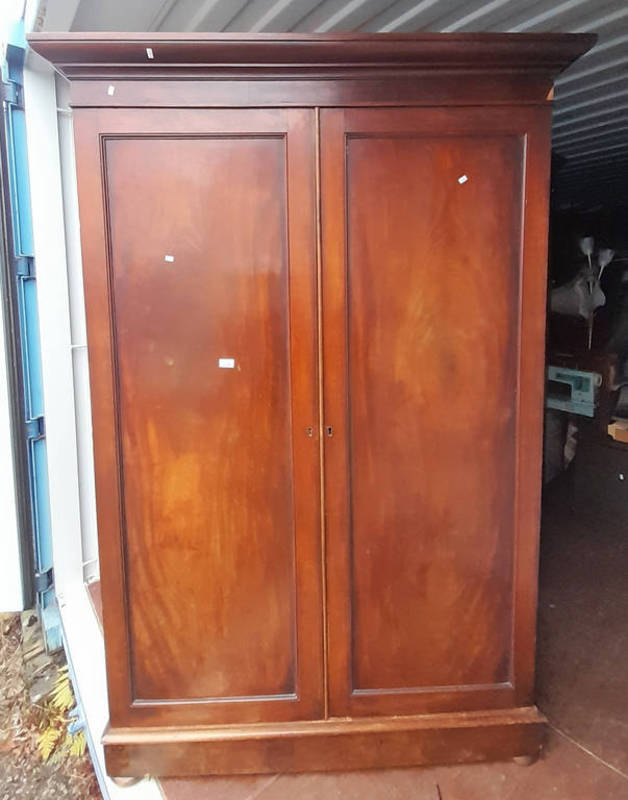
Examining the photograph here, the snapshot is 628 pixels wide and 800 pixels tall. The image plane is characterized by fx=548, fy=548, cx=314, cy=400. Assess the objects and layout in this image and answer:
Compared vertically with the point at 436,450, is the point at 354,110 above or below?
above

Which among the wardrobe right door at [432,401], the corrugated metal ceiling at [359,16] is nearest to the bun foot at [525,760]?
the wardrobe right door at [432,401]

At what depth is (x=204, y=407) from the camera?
146cm

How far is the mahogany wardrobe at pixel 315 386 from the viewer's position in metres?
1.35

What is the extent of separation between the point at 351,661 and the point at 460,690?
324 millimetres

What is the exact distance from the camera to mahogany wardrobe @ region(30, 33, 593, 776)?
53.0 inches

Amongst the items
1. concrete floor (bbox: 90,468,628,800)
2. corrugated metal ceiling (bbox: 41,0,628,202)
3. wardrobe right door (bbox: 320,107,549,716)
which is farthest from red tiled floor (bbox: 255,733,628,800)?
corrugated metal ceiling (bbox: 41,0,628,202)

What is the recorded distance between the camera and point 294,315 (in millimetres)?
1423

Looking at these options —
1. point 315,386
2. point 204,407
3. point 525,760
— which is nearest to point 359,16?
point 315,386

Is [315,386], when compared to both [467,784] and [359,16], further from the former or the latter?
[359,16]

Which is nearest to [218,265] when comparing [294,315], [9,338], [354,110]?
[294,315]

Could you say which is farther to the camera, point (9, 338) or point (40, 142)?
point (9, 338)

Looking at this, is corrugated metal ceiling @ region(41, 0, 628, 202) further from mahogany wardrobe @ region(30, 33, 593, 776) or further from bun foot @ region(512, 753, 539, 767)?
bun foot @ region(512, 753, 539, 767)

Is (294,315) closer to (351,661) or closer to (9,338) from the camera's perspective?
(351,661)

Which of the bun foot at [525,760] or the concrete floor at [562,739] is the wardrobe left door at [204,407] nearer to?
the concrete floor at [562,739]
